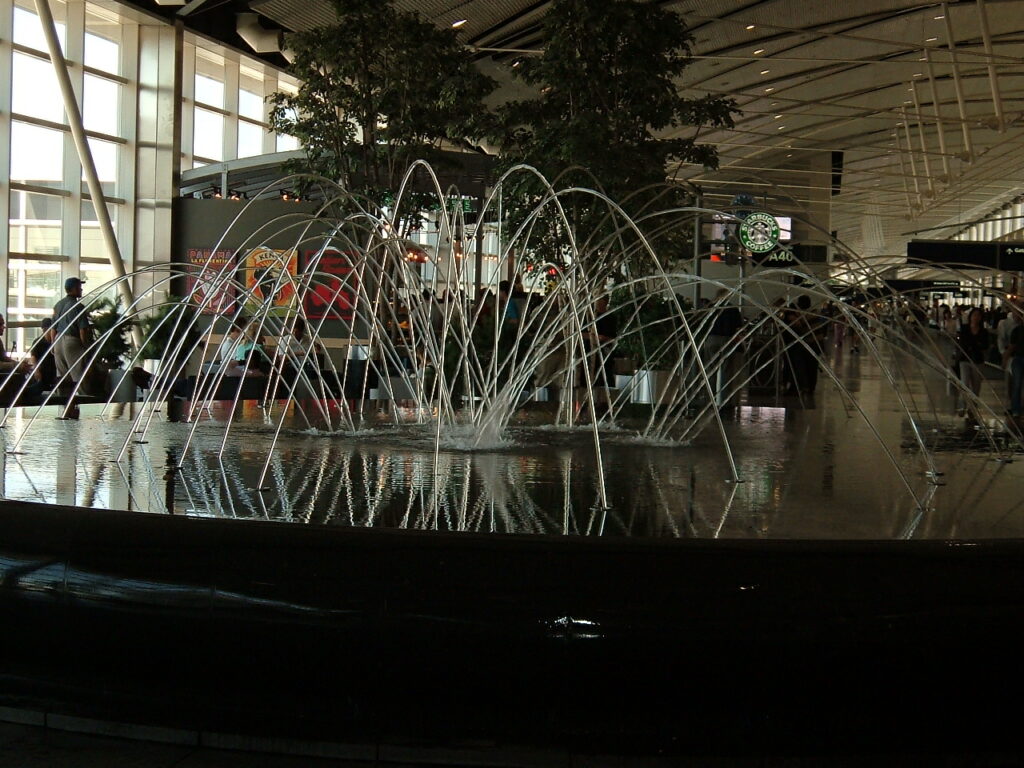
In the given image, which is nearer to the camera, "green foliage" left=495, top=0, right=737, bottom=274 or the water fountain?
the water fountain

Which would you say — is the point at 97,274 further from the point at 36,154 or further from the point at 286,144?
the point at 286,144

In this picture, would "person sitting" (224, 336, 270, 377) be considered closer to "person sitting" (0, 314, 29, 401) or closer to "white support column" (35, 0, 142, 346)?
"person sitting" (0, 314, 29, 401)

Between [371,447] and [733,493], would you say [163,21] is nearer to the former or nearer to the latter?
[371,447]

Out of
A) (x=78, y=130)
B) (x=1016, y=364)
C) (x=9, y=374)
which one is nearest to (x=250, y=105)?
(x=78, y=130)

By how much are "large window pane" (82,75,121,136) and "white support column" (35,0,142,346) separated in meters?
2.74

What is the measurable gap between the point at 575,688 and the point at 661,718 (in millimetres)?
253

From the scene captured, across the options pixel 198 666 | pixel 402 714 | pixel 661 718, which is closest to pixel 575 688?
pixel 661 718

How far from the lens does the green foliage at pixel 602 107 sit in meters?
11.3

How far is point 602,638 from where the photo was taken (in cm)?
292

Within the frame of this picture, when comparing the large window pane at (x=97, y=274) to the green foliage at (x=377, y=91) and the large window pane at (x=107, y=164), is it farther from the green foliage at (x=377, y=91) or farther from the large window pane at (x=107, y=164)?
the green foliage at (x=377, y=91)

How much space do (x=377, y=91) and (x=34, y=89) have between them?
547 cm

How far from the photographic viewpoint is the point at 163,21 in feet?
62.1

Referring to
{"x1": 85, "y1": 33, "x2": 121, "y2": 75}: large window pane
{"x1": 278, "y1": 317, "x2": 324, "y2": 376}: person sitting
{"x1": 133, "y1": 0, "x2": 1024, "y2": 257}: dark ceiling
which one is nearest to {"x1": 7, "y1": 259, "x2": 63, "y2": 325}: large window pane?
{"x1": 85, "y1": 33, "x2": 121, "y2": 75}: large window pane

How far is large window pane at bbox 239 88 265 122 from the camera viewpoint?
23.0 m
